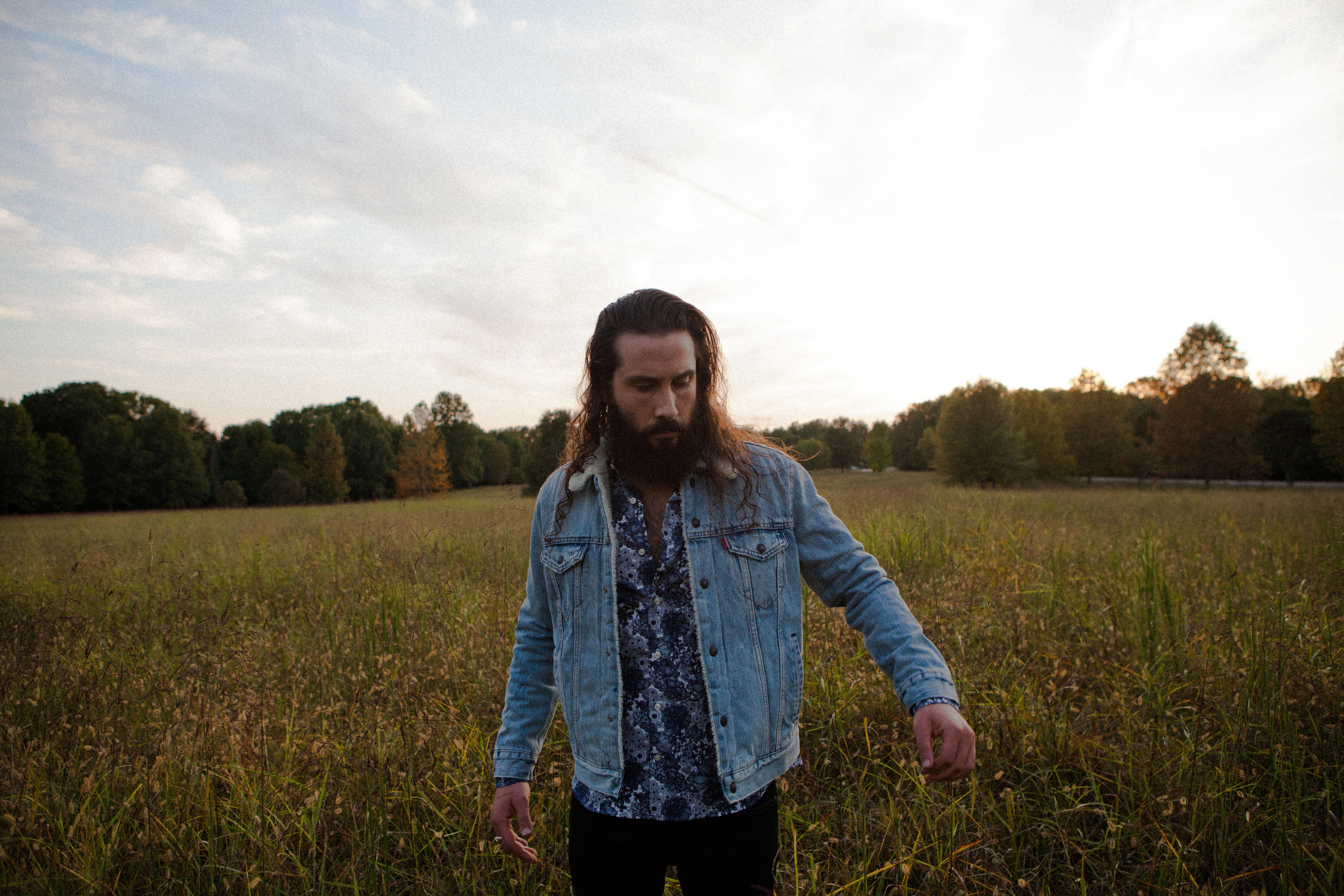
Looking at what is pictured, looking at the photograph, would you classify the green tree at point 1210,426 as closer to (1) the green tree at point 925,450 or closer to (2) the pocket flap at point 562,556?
(1) the green tree at point 925,450

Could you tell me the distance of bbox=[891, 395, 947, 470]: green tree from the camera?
75188 millimetres

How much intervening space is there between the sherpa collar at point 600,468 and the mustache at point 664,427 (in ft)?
0.42

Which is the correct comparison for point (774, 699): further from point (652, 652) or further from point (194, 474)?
point (194, 474)

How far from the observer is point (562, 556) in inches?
57.9

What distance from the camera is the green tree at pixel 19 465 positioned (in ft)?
96.5

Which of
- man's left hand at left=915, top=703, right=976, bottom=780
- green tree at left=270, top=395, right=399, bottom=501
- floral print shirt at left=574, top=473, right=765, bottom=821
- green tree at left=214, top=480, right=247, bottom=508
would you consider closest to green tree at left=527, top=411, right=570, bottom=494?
green tree at left=214, top=480, right=247, bottom=508

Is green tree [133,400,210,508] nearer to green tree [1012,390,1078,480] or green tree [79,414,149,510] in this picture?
green tree [79,414,149,510]

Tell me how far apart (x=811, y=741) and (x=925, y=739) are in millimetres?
1819

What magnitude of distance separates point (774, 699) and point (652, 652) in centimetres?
32

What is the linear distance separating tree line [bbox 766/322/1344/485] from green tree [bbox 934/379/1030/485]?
0.05 meters

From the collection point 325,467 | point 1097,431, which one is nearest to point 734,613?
point 1097,431

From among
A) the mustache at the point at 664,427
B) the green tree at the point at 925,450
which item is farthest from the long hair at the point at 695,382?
the green tree at the point at 925,450

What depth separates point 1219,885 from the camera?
179 cm

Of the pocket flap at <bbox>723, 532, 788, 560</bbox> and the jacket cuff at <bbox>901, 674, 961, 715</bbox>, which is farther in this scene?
the pocket flap at <bbox>723, 532, 788, 560</bbox>
